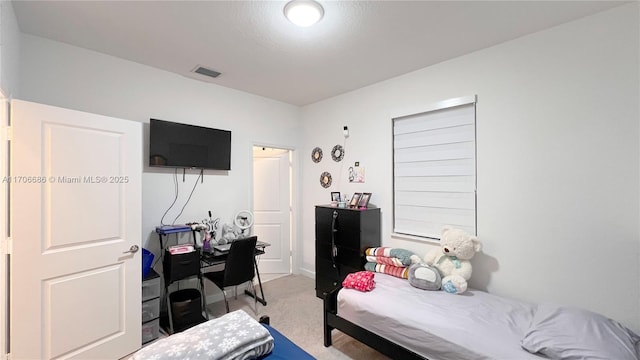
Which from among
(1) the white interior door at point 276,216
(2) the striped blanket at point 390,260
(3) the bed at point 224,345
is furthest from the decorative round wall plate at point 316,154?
(3) the bed at point 224,345

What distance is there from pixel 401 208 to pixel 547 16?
6.89ft

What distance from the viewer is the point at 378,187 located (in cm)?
332

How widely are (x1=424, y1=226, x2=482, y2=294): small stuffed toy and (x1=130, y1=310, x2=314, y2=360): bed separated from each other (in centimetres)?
154

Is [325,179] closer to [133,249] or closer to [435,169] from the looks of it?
[435,169]

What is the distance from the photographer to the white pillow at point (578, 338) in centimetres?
143

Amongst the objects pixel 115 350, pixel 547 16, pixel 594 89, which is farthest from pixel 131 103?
pixel 594 89

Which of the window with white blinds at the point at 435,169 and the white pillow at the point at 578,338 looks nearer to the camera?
the white pillow at the point at 578,338

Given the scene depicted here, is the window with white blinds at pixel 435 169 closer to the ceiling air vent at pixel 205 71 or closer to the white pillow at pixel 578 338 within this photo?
the white pillow at pixel 578 338

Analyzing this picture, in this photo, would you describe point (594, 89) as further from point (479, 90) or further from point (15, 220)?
point (15, 220)

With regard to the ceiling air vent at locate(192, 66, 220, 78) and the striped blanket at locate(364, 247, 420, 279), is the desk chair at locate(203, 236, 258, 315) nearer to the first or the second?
the striped blanket at locate(364, 247, 420, 279)

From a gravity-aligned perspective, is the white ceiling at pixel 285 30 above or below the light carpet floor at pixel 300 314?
above

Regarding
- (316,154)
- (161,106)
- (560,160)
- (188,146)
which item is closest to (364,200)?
(316,154)

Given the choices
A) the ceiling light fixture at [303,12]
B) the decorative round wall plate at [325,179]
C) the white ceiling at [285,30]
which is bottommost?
the decorative round wall plate at [325,179]

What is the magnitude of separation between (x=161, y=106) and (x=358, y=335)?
311cm
